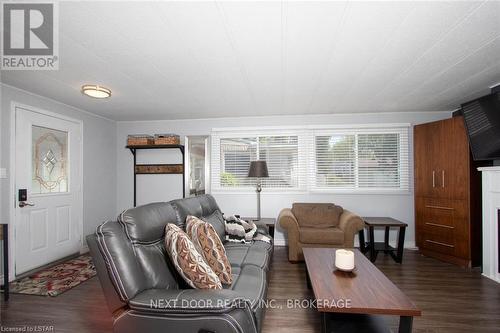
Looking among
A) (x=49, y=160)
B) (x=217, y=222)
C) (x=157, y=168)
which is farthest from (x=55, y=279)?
(x=157, y=168)

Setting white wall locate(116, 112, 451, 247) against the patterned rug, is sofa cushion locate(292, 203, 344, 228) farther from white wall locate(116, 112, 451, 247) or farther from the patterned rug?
the patterned rug

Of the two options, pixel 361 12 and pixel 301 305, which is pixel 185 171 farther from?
pixel 361 12

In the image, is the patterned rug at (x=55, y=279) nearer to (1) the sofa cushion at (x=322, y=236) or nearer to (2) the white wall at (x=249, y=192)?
(2) the white wall at (x=249, y=192)

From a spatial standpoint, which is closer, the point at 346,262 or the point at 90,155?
the point at 346,262

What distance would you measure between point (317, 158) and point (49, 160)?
4146 mm

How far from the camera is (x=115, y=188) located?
4695 mm

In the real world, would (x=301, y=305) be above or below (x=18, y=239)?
below

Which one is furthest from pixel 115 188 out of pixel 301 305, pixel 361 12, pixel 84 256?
pixel 361 12

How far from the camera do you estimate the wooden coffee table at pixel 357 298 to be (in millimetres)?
1510

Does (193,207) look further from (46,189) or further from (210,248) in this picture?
(46,189)

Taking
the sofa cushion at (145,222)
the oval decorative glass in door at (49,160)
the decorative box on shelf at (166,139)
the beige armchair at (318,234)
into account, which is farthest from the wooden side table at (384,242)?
the oval decorative glass in door at (49,160)

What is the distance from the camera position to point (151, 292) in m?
1.41

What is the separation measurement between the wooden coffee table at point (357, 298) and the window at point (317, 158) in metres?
2.17

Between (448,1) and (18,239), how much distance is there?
15.3 feet
